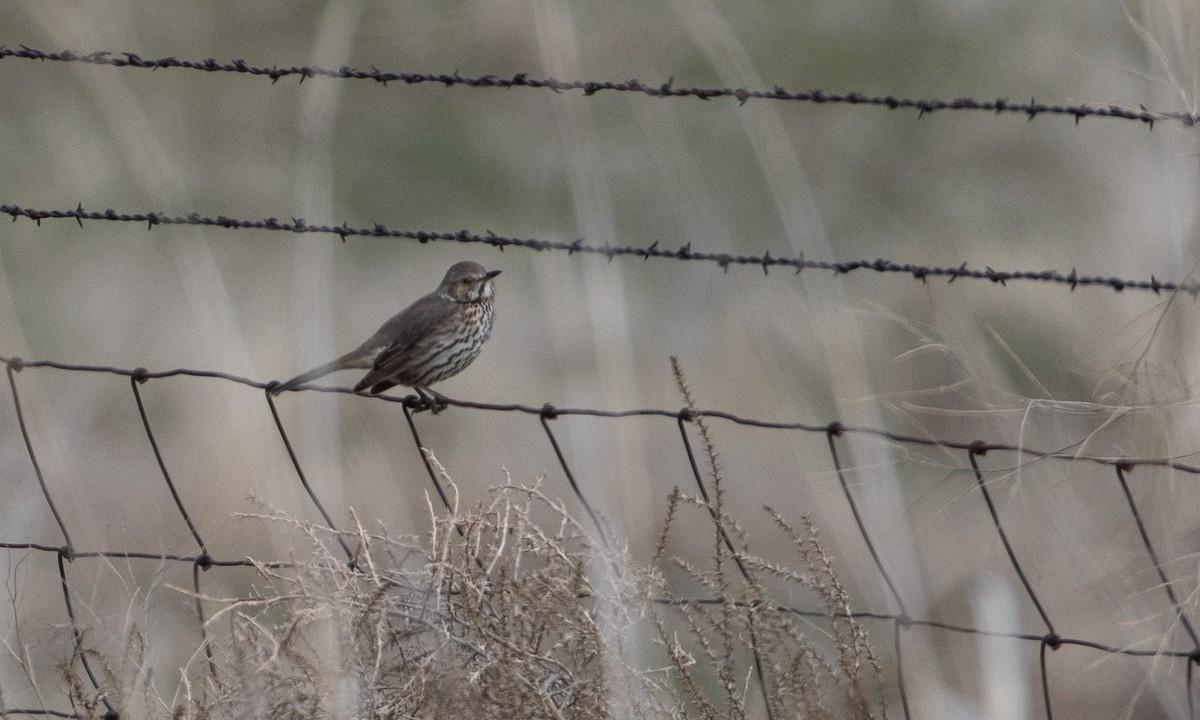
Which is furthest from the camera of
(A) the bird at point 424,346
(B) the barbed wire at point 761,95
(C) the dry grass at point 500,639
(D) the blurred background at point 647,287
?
(A) the bird at point 424,346

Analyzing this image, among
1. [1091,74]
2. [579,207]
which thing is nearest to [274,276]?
[579,207]

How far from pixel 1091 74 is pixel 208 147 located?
7.51 m

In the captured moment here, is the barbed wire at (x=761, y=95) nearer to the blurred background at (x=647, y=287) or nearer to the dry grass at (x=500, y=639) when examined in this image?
the blurred background at (x=647, y=287)

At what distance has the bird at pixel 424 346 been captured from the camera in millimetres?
6242

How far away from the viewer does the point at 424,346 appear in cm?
624

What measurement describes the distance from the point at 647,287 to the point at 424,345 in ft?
18.4

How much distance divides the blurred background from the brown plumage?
31.7 inches

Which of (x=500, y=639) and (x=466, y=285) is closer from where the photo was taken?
(x=500, y=639)

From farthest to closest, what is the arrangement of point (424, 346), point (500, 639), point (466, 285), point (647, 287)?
1. point (647, 287)
2. point (466, 285)
3. point (424, 346)
4. point (500, 639)

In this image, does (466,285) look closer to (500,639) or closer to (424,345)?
(424,345)

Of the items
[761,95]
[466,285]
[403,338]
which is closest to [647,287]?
[466,285]

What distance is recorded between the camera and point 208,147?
14586 mm

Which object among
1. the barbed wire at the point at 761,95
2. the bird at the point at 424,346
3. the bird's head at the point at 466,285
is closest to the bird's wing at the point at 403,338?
the bird at the point at 424,346

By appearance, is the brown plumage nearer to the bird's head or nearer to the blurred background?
the bird's head
